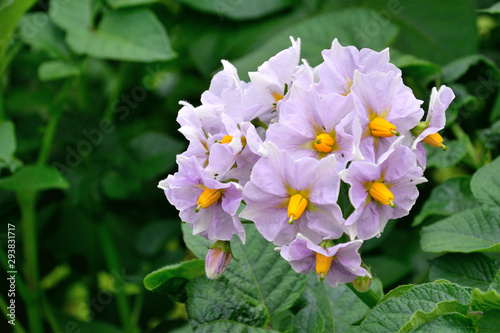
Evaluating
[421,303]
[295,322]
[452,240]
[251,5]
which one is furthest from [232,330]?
[251,5]

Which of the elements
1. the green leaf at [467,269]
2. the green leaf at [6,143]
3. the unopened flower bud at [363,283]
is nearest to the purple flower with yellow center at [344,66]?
the unopened flower bud at [363,283]

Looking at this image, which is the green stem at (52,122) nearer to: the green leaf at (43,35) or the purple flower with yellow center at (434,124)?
the green leaf at (43,35)

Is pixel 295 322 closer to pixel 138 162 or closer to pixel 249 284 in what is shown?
pixel 249 284

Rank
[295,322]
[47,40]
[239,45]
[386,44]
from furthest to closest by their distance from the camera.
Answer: [239,45] < [47,40] < [386,44] < [295,322]

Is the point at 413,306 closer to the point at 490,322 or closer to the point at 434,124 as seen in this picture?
the point at 490,322

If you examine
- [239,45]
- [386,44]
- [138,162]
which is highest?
[386,44]

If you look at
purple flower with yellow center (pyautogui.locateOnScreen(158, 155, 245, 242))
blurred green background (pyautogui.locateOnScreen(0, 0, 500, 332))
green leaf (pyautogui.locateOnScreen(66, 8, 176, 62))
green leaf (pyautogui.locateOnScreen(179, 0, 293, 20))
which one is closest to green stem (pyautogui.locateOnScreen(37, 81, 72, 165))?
blurred green background (pyautogui.locateOnScreen(0, 0, 500, 332))
